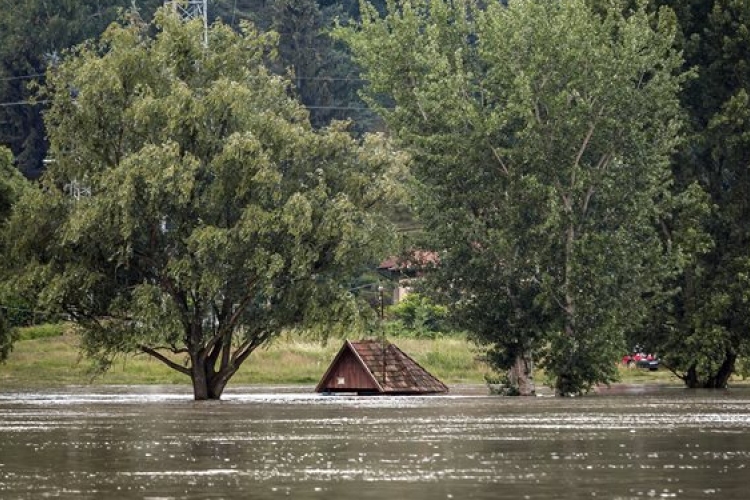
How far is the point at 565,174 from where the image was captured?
204ft

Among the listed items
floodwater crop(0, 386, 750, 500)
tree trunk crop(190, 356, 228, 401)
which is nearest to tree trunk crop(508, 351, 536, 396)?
tree trunk crop(190, 356, 228, 401)

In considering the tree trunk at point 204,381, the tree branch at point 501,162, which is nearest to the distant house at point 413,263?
the tree branch at point 501,162

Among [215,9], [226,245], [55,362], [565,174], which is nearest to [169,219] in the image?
[226,245]

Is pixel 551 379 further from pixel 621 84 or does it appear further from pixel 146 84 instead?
pixel 146 84

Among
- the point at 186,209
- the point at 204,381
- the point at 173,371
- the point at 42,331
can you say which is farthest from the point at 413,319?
the point at 186,209

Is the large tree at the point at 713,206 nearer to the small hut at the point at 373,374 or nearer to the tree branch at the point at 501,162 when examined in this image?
the tree branch at the point at 501,162

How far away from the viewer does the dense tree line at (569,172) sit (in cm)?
6144

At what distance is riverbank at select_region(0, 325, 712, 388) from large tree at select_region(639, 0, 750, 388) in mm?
11848

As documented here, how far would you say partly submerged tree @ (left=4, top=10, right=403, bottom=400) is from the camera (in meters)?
56.1

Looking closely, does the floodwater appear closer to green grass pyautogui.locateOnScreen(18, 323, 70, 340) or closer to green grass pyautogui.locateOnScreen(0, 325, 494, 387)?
green grass pyautogui.locateOnScreen(0, 325, 494, 387)

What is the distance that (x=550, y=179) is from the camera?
6234 centimetres

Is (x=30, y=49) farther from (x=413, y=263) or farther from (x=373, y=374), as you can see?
(x=413, y=263)

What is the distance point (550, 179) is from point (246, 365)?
27.5 metres

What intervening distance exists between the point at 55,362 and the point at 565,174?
3193 cm
